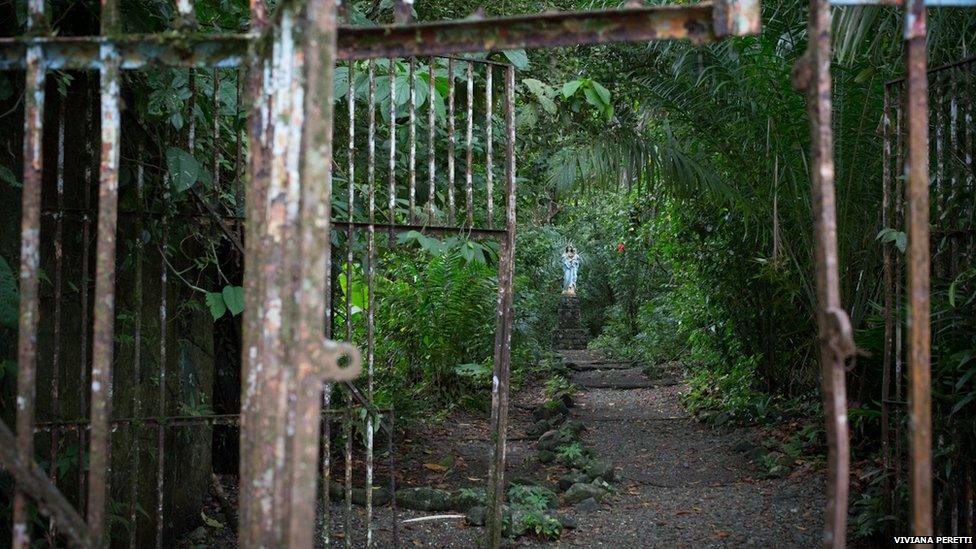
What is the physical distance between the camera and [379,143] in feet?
20.2

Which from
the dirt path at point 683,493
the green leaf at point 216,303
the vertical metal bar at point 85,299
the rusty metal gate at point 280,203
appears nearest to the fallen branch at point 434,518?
the dirt path at point 683,493

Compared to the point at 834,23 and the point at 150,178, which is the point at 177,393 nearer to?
the point at 150,178

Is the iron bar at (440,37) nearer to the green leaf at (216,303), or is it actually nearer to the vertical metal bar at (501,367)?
the green leaf at (216,303)

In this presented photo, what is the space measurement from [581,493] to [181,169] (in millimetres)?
3772

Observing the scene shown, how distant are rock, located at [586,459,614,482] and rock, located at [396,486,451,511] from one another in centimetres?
142

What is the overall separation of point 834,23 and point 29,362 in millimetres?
5412

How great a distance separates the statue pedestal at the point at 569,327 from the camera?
19266mm

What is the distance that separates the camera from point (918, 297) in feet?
6.02

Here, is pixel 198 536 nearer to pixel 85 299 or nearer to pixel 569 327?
pixel 85 299

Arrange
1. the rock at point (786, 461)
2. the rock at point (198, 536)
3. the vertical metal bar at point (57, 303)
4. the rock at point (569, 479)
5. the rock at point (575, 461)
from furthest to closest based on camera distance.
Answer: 1. the rock at point (575, 461)
2. the rock at point (786, 461)
3. the rock at point (569, 479)
4. the rock at point (198, 536)
5. the vertical metal bar at point (57, 303)

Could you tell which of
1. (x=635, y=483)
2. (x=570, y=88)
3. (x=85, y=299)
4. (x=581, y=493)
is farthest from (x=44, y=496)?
(x=635, y=483)

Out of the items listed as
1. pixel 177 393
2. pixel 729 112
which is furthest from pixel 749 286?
pixel 177 393

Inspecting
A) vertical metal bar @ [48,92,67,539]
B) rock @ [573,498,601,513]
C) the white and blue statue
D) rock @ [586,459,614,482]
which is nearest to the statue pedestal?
the white and blue statue

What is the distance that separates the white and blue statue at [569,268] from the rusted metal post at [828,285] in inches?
664
